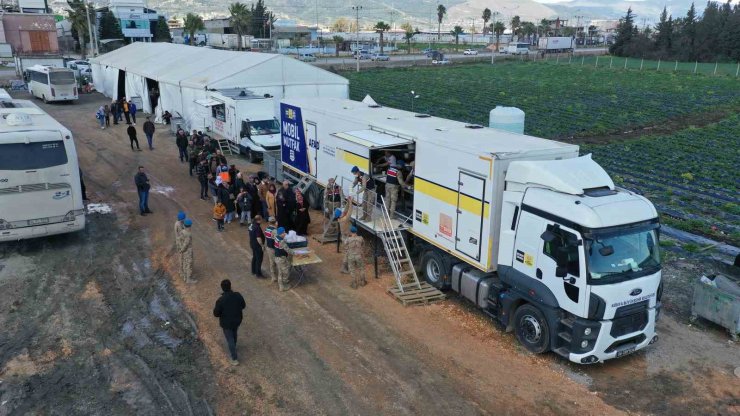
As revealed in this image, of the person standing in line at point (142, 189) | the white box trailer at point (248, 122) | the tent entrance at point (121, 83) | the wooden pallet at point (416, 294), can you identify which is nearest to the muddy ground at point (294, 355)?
the wooden pallet at point (416, 294)

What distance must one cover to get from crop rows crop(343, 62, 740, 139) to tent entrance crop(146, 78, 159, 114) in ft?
54.1

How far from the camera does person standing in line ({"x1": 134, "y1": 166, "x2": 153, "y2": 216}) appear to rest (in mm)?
16875

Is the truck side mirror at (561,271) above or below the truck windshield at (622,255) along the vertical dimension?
below

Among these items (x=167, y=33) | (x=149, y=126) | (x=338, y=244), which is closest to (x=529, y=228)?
(x=338, y=244)

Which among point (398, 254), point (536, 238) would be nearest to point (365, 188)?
point (398, 254)

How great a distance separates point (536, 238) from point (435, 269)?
3.32 metres

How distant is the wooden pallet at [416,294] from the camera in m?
11.7

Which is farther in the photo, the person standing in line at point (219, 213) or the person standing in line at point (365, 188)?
the person standing in line at point (219, 213)

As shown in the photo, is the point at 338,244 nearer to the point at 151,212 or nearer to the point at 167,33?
the point at 151,212

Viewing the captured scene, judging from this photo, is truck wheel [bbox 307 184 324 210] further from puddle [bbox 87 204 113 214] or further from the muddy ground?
puddle [bbox 87 204 113 214]

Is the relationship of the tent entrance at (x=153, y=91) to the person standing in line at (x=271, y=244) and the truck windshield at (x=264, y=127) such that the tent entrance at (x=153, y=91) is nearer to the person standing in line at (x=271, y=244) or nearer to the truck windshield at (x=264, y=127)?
the truck windshield at (x=264, y=127)

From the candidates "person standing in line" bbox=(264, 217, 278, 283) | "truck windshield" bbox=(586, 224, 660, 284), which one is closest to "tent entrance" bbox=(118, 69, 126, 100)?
"person standing in line" bbox=(264, 217, 278, 283)

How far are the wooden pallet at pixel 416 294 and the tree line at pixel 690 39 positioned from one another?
88.2 metres

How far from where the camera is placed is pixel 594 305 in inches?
343
